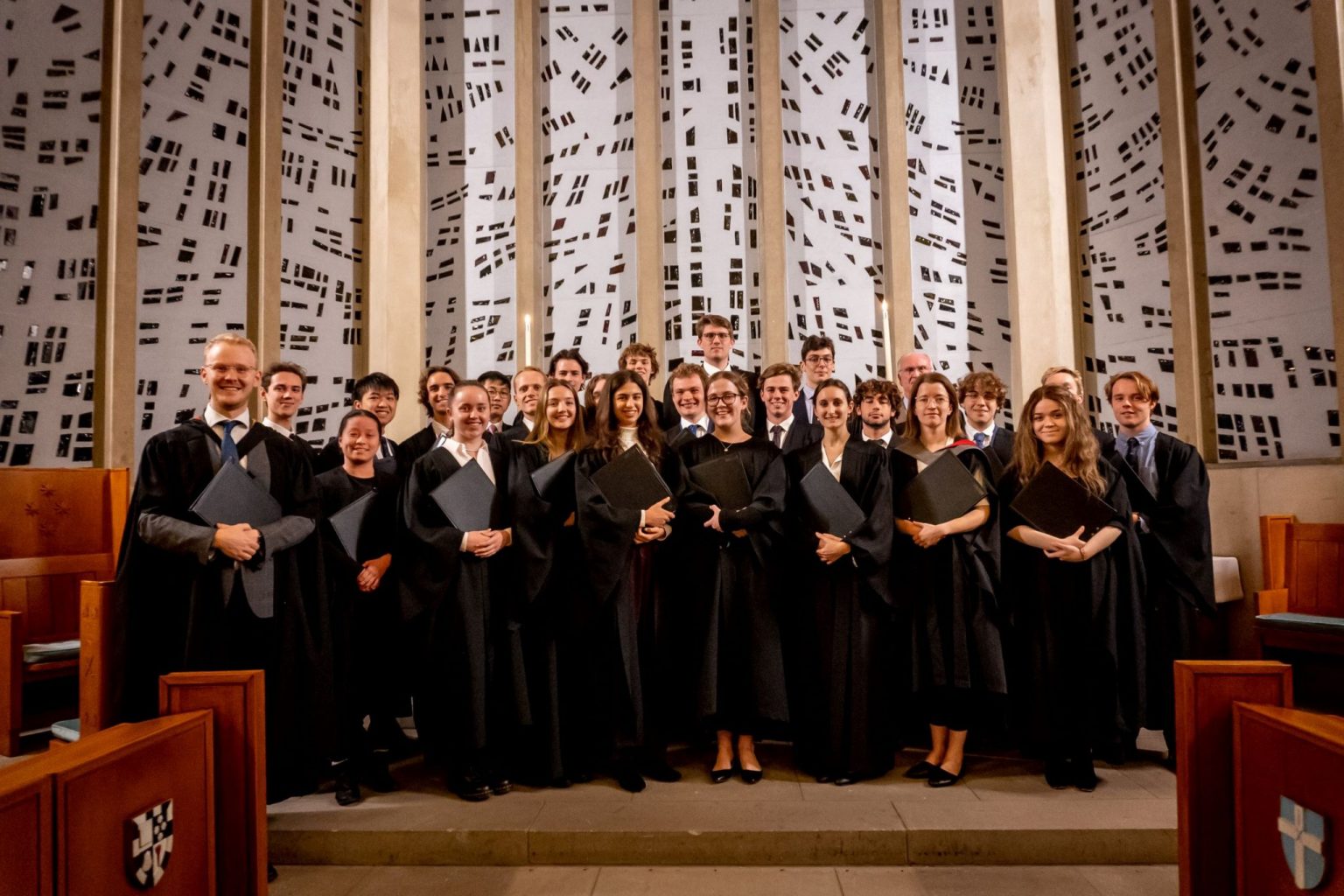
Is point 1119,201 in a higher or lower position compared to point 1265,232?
higher

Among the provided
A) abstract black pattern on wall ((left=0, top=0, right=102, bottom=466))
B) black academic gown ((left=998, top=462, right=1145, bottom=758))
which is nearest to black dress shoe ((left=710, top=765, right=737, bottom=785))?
Answer: black academic gown ((left=998, top=462, right=1145, bottom=758))

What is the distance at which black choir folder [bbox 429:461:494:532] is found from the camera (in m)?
3.47

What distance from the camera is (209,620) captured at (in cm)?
299

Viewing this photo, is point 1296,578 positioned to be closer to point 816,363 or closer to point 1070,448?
point 1070,448

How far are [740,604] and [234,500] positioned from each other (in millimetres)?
2095

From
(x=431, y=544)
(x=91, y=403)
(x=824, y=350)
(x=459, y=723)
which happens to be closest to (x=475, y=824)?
(x=459, y=723)

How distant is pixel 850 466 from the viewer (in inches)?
146

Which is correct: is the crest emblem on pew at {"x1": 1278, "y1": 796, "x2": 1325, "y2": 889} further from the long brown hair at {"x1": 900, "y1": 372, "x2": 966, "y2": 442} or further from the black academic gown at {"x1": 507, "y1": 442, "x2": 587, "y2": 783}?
the black academic gown at {"x1": 507, "y1": 442, "x2": 587, "y2": 783}

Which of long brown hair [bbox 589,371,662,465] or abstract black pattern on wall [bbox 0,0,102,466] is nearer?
long brown hair [bbox 589,371,662,465]

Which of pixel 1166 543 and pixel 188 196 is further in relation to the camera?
pixel 188 196

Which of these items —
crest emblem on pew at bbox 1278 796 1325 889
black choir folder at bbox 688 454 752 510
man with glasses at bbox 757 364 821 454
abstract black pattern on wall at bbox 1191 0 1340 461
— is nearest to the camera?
crest emblem on pew at bbox 1278 796 1325 889

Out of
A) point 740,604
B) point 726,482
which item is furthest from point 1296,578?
point 726,482

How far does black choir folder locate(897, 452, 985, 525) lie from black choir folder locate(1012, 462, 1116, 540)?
0.66 feet

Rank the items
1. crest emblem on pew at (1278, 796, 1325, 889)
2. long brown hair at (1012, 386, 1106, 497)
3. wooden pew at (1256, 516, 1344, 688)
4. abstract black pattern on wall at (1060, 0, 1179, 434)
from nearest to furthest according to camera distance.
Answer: crest emblem on pew at (1278, 796, 1325, 889) → long brown hair at (1012, 386, 1106, 497) → wooden pew at (1256, 516, 1344, 688) → abstract black pattern on wall at (1060, 0, 1179, 434)
